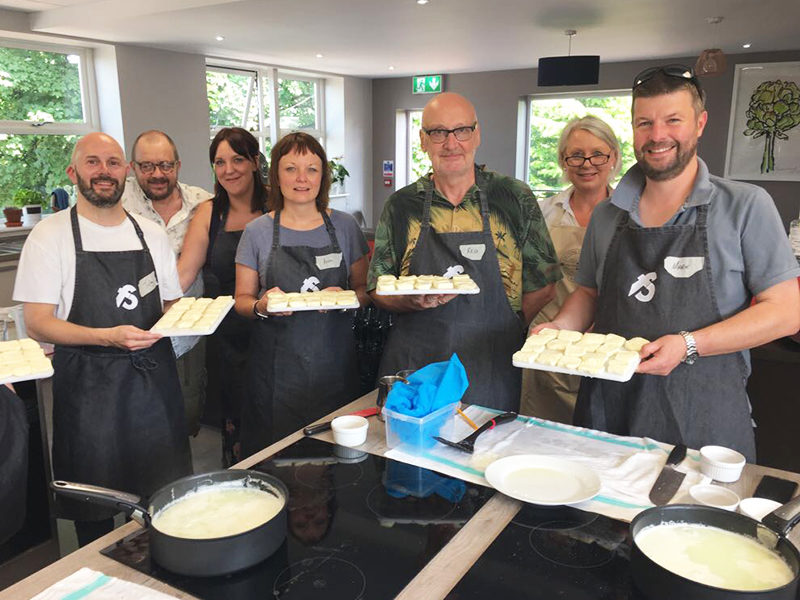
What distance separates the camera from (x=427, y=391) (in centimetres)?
156

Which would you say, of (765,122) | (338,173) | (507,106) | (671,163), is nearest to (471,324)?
(671,163)

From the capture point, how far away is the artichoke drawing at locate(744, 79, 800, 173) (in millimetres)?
8062

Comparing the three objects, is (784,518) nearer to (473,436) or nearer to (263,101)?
(473,436)

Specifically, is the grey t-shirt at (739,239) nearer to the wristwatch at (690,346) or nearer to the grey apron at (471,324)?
the wristwatch at (690,346)

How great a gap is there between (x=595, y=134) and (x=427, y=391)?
1697 millimetres

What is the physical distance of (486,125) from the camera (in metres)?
10.3

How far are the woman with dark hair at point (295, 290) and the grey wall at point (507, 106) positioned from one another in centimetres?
773

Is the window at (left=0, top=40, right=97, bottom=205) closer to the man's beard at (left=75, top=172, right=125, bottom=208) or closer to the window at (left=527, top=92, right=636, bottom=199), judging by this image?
the man's beard at (left=75, top=172, right=125, bottom=208)

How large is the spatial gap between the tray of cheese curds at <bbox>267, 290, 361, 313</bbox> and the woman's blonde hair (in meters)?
1.31

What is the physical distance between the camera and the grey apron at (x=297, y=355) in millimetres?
2340

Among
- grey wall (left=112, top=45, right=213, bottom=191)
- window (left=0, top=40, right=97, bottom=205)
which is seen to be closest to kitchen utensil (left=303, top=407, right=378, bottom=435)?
window (left=0, top=40, right=97, bottom=205)

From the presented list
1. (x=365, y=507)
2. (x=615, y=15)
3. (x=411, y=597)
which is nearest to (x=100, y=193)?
(x=365, y=507)

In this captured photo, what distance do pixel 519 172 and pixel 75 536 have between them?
9.02 m

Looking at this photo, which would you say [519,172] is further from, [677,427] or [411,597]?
[411,597]
